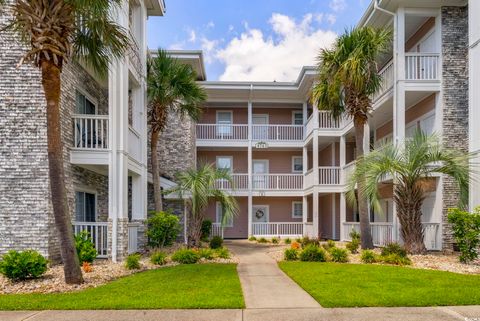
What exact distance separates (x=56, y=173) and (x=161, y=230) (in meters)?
6.26

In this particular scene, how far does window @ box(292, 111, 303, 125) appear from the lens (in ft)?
86.2

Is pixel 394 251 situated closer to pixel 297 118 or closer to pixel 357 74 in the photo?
pixel 357 74

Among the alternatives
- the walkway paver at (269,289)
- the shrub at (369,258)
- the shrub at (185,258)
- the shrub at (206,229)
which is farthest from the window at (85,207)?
the shrub at (369,258)

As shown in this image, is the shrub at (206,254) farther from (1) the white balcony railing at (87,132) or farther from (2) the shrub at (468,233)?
(2) the shrub at (468,233)

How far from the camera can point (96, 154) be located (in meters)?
12.2

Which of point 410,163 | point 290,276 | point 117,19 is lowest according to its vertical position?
point 290,276

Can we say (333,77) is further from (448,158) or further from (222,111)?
(222,111)

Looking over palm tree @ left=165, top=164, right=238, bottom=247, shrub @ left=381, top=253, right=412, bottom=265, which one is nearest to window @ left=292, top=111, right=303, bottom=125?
palm tree @ left=165, top=164, right=238, bottom=247

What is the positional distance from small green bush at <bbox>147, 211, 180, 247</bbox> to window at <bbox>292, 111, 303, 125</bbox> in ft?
45.2

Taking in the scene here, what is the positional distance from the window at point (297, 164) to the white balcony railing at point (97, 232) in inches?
606

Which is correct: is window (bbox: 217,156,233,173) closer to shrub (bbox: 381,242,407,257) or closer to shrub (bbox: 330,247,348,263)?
shrub (bbox: 330,247,348,263)

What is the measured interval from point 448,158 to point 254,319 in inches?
345

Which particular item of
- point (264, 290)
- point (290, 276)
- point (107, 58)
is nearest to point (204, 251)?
point (290, 276)

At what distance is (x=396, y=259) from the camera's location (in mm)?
11617
